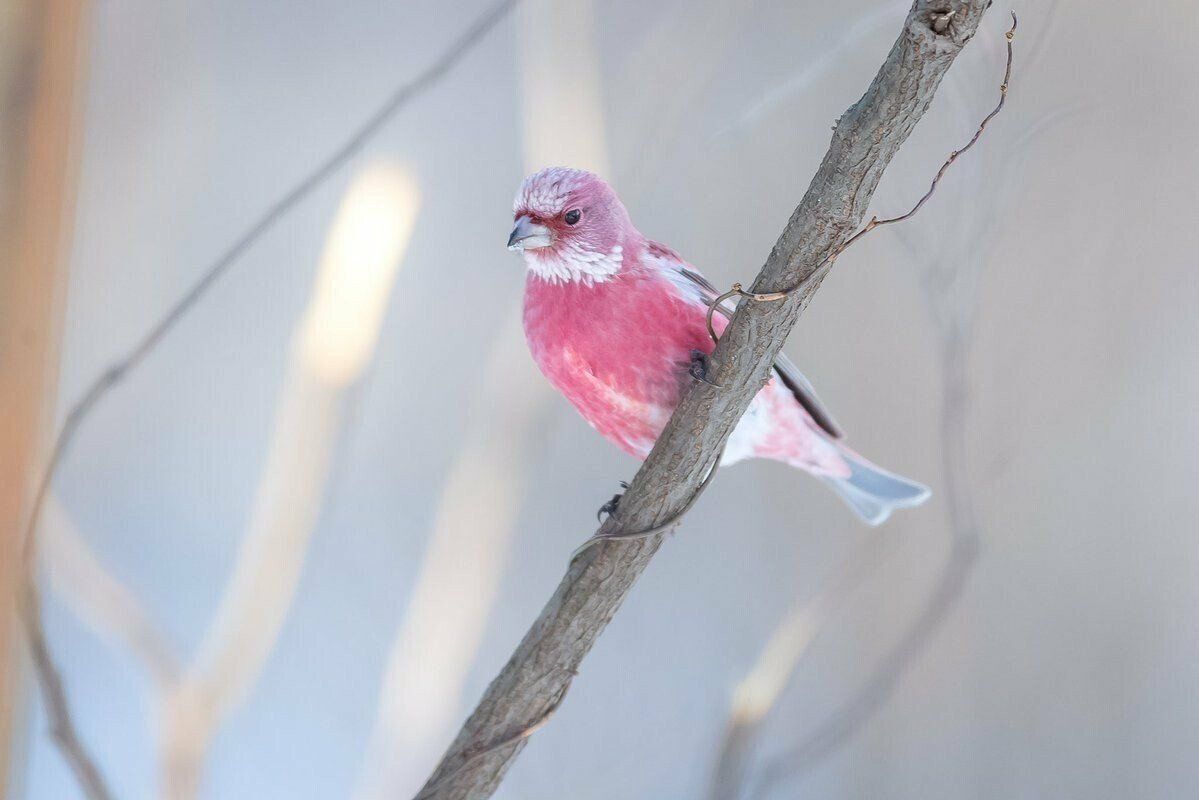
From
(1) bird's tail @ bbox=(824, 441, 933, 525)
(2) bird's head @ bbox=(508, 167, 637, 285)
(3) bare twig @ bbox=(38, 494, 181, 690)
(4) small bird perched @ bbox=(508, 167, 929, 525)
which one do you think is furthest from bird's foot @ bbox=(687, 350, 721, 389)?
(3) bare twig @ bbox=(38, 494, 181, 690)

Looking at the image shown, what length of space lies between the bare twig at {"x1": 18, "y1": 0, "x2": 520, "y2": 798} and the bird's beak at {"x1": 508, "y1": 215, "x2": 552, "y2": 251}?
44 cm

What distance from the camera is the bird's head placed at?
1.02 metres

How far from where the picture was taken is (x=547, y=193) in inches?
40.1

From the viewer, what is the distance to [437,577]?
1.37 meters

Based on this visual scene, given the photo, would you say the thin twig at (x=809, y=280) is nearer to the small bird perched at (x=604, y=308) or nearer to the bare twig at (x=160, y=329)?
the small bird perched at (x=604, y=308)

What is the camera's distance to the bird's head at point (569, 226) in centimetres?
102

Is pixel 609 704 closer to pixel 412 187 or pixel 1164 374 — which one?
pixel 412 187

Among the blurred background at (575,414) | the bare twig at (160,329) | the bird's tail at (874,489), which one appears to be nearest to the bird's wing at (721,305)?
the bird's tail at (874,489)

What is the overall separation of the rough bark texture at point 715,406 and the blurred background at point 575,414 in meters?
0.40

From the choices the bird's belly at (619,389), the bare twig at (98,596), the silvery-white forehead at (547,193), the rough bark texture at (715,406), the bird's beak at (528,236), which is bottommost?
the rough bark texture at (715,406)

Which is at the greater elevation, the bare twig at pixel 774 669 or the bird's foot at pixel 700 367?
the bird's foot at pixel 700 367

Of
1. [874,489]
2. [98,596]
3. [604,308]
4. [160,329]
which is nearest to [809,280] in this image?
[604,308]

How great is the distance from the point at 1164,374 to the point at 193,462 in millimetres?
1392

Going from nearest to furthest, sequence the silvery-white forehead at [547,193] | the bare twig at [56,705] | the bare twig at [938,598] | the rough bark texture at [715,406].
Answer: the rough bark texture at [715,406]
the silvery-white forehead at [547,193]
the bare twig at [56,705]
the bare twig at [938,598]
